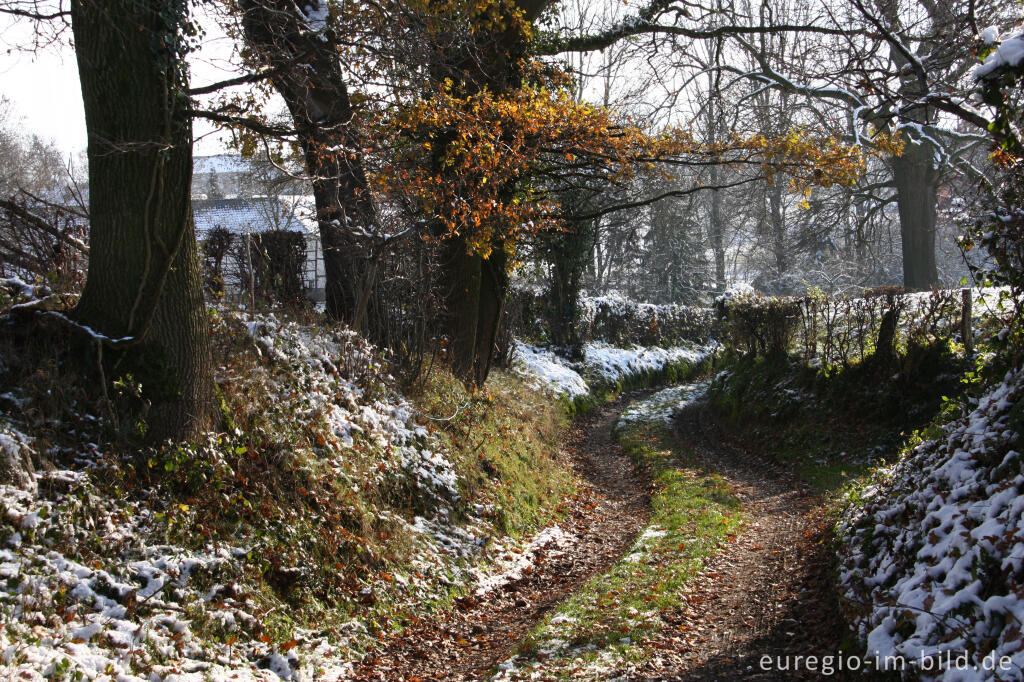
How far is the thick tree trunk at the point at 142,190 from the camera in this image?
17.7 feet

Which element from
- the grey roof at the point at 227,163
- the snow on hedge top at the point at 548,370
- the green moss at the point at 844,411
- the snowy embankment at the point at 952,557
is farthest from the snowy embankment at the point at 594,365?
the snowy embankment at the point at 952,557

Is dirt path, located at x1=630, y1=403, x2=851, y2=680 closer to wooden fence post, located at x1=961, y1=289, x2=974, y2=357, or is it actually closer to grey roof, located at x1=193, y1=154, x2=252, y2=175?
wooden fence post, located at x1=961, y1=289, x2=974, y2=357

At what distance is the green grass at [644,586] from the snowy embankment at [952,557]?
161cm

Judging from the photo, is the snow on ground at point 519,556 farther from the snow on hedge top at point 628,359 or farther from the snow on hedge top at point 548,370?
the snow on hedge top at point 628,359

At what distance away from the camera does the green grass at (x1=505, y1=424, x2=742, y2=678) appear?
17.6ft

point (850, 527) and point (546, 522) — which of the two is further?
point (546, 522)

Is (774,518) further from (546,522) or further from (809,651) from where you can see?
(809,651)

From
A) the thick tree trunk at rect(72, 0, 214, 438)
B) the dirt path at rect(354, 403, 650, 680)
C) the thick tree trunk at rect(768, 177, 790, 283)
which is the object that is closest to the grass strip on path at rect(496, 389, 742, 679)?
the dirt path at rect(354, 403, 650, 680)

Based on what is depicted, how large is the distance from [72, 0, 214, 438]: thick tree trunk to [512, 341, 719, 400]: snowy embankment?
11.2 meters

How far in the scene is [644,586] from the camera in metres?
6.63

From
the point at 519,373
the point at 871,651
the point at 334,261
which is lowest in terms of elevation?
the point at 871,651

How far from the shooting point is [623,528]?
9195mm

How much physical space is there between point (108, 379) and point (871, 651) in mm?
5901

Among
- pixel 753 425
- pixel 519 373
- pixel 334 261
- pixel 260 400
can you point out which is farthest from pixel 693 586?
pixel 519 373
